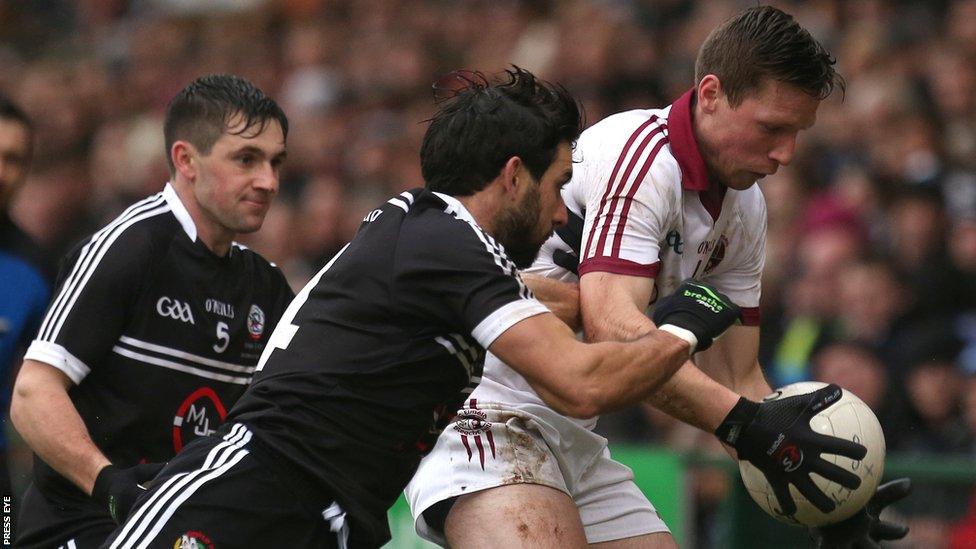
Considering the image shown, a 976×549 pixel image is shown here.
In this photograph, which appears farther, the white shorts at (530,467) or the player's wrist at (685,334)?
the white shorts at (530,467)

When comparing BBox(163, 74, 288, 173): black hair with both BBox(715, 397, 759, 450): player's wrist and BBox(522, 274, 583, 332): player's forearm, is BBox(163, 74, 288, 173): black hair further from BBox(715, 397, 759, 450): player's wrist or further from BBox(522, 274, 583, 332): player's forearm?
BBox(715, 397, 759, 450): player's wrist

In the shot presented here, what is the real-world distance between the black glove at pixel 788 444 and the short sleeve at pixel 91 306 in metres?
2.02

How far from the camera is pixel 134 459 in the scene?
5078 mm

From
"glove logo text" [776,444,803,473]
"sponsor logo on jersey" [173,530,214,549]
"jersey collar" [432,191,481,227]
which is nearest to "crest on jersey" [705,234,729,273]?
"glove logo text" [776,444,803,473]

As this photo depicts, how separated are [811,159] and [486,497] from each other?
555cm

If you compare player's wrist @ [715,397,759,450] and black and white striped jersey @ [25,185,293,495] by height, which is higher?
black and white striped jersey @ [25,185,293,495]

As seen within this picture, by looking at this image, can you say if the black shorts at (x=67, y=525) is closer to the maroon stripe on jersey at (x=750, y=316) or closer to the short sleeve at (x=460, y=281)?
the short sleeve at (x=460, y=281)

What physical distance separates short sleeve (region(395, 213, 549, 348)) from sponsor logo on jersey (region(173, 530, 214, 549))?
835mm

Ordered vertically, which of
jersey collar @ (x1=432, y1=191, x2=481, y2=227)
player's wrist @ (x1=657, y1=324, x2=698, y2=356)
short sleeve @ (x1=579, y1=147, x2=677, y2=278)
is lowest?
player's wrist @ (x1=657, y1=324, x2=698, y2=356)

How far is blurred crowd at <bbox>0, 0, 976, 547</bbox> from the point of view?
27.0 ft

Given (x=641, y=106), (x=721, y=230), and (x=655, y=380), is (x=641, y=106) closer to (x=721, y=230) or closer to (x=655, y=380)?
(x=721, y=230)

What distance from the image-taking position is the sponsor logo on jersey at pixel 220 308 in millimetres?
5254

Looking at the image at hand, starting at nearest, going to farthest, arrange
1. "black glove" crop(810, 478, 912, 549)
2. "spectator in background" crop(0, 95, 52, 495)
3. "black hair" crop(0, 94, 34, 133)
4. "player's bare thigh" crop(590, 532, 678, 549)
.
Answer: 1. "black glove" crop(810, 478, 912, 549)
2. "player's bare thigh" crop(590, 532, 678, 549)
3. "spectator in background" crop(0, 95, 52, 495)
4. "black hair" crop(0, 94, 34, 133)

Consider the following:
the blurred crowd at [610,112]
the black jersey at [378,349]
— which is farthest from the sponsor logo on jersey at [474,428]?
the blurred crowd at [610,112]
